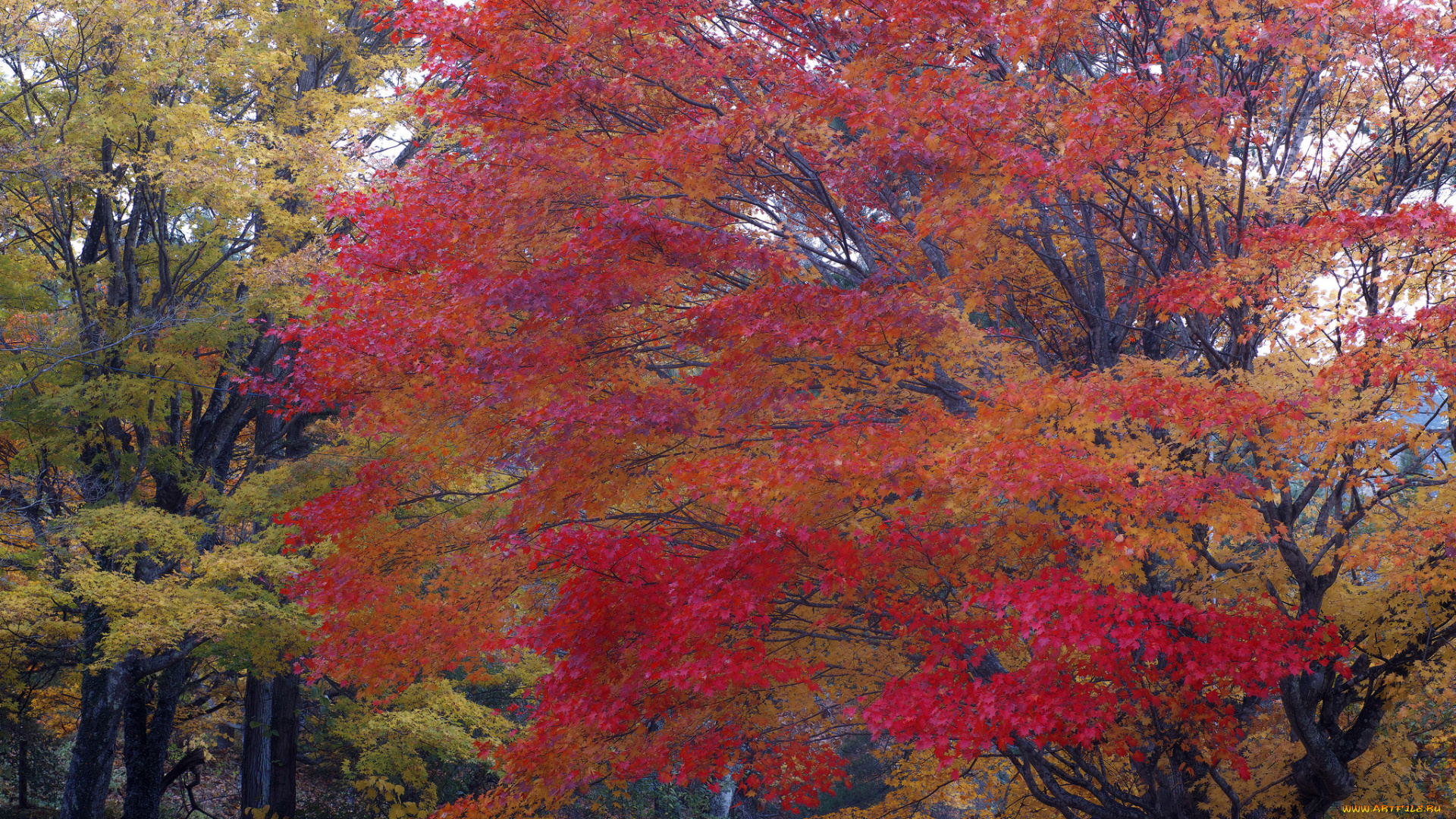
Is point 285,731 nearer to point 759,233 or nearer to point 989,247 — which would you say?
point 759,233

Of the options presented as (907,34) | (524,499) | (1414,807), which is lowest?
(1414,807)

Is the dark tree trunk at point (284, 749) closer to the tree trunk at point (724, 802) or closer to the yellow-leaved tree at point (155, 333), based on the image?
the yellow-leaved tree at point (155, 333)

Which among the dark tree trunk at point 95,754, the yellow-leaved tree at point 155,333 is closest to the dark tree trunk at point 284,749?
the yellow-leaved tree at point 155,333

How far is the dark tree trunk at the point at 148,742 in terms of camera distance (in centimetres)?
1260

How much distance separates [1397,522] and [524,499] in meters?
6.12

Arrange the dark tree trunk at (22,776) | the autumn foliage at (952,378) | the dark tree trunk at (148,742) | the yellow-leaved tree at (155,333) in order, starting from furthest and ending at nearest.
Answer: the dark tree trunk at (22,776), the dark tree trunk at (148,742), the yellow-leaved tree at (155,333), the autumn foliage at (952,378)

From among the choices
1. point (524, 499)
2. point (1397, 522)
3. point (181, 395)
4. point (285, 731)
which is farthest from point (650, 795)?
point (1397, 522)

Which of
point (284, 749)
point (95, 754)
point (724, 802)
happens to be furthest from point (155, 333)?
point (724, 802)

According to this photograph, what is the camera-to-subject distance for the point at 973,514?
5945 millimetres

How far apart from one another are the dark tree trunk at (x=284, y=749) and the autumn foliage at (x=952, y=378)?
614 cm

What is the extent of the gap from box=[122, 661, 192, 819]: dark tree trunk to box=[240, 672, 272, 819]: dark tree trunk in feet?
3.30

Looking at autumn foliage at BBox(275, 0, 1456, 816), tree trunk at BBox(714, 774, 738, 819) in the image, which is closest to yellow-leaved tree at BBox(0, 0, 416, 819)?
autumn foliage at BBox(275, 0, 1456, 816)

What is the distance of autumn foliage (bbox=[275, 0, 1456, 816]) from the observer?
5.26 metres

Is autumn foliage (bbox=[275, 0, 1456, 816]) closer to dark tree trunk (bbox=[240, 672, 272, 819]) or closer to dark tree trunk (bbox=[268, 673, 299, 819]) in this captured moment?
dark tree trunk (bbox=[268, 673, 299, 819])
